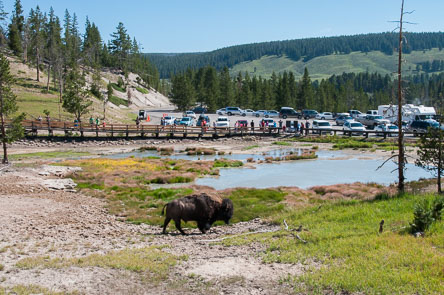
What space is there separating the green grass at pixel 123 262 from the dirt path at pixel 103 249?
24 cm

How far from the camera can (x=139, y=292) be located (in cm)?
977

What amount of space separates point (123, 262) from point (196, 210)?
485 cm

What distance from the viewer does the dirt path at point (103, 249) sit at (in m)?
10.1

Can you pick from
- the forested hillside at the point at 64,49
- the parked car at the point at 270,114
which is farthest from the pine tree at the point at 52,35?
the parked car at the point at 270,114

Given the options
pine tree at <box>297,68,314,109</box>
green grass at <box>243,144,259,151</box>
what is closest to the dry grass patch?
green grass at <box>243,144,259,151</box>

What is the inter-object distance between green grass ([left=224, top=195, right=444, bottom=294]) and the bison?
7.09ft

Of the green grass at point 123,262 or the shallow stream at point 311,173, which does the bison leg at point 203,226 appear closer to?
the green grass at point 123,262

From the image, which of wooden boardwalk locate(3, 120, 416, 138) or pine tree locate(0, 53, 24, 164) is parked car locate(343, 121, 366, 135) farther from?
pine tree locate(0, 53, 24, 164)

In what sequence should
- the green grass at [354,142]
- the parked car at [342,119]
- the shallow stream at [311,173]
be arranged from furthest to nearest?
1. the parked car at [342,119]
2. the green grass at [354,142]
3. the shallow stream at [311,173]

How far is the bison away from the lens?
52.3 feet

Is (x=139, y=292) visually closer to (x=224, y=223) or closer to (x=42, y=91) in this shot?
(x=224, y=223)

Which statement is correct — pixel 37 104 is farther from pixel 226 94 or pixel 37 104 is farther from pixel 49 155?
pixel 226 94

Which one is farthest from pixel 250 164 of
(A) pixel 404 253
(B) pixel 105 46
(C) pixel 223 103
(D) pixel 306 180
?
(B) pixel 105 46

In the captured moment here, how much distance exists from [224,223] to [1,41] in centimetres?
12428
